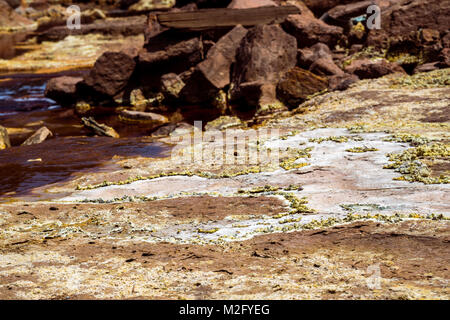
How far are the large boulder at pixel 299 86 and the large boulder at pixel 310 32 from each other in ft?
10.5

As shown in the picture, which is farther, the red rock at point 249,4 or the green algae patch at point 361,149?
the red rock at point 249,4

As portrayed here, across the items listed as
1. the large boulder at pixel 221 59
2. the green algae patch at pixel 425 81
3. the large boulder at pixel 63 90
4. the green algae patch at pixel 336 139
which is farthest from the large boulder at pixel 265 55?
the green algae patch at pixel 336 139

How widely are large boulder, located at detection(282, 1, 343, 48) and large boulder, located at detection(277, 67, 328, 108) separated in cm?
319

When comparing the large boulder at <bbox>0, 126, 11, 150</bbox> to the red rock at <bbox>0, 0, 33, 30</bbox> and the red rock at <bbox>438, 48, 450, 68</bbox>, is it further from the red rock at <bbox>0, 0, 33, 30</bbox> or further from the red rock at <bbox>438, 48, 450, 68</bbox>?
the red rock at <bbox>0, 0, 33, 30</bbox>

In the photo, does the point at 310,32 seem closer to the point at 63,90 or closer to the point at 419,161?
the point at 63,90

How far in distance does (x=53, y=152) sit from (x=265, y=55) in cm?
651

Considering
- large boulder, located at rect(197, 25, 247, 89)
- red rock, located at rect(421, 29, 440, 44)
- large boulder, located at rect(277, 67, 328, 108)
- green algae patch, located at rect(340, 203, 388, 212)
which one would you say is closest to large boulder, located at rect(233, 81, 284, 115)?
large boulder, located at rect(277, 67, 328, 108)

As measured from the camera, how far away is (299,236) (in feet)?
15.6

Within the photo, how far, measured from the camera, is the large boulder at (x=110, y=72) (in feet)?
52.8

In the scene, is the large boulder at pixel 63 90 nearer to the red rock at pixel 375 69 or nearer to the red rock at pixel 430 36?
the red rock at pixel 375 69

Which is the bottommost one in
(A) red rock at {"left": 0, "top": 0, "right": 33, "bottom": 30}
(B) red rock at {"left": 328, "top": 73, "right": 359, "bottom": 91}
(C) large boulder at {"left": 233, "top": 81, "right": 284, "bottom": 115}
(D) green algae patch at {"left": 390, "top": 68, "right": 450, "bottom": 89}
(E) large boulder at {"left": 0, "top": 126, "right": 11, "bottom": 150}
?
(E) large boulder at {"left": 0, "top": 126, "right": 11, "bottom": 150}

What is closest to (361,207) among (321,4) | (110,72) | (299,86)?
(299,86)

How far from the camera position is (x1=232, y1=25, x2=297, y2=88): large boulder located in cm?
1423

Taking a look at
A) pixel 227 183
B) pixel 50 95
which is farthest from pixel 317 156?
pixel 50 95
